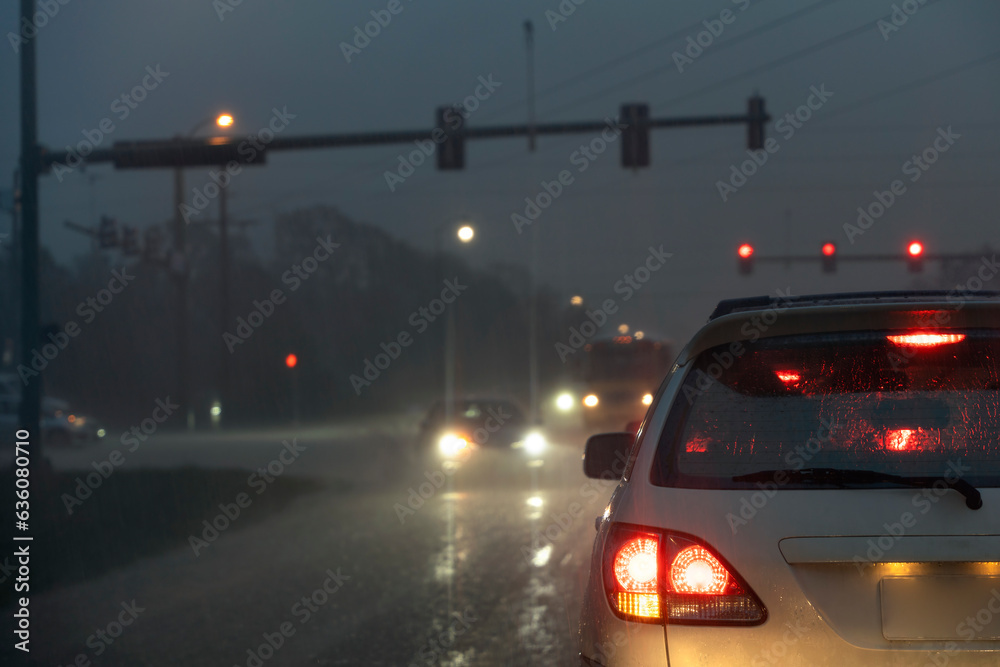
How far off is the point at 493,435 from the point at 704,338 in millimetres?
16620

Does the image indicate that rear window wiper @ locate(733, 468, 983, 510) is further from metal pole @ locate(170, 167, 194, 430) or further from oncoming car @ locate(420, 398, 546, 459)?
metal pole @ locate(170, 167, 194, 430)

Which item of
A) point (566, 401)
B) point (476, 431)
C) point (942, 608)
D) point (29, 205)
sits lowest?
point (566, 401)

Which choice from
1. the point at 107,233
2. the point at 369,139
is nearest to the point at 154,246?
the point at 107,233

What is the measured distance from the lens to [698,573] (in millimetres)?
2900

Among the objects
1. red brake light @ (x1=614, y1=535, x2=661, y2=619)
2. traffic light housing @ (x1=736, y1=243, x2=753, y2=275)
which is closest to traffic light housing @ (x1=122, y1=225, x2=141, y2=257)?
traffic light housing @ (x1=736, y1=243, x2=753, y2=275)

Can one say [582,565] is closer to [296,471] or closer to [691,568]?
[691,568]

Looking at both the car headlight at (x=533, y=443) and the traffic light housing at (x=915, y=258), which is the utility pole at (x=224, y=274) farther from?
the traffic light housing at (x=915, y=258)

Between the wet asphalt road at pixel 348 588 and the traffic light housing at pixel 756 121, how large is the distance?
559 centimetres

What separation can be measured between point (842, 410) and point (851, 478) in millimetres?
222

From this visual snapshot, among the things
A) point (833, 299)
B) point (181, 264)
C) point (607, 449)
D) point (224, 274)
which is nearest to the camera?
point (833, 299)

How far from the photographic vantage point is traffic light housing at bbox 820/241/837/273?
2670 centimetres

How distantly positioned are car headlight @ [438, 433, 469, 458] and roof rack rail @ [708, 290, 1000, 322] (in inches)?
615

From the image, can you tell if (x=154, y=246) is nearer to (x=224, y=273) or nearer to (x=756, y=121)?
(x=224, y=273)

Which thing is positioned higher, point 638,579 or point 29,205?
point 29,205
